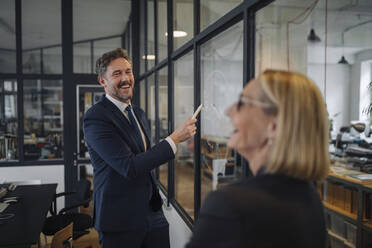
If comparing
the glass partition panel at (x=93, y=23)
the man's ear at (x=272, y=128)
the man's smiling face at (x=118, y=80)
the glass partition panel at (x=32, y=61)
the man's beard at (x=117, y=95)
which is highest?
the glass partition panel at (x=93, y=23)

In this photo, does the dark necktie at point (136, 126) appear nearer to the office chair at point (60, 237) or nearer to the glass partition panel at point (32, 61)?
the office chair at point (60, 237)

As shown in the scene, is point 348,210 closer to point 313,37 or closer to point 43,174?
point 313,37

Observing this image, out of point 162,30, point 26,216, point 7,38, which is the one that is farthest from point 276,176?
point 7,38

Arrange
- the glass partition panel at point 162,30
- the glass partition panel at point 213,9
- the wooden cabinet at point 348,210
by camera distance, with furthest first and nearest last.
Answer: the glass partition panel at point 162,30, the glass partition panel at point 213,9, the wooden cabinet at point 348,210

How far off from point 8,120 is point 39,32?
5.12 feet

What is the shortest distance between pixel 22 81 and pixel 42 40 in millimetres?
764

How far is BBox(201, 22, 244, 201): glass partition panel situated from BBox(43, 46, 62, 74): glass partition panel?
3827 millimetres

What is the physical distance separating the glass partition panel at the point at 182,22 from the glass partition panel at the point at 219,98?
38 centimetres

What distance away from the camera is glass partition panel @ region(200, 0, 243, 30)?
5.72 ft

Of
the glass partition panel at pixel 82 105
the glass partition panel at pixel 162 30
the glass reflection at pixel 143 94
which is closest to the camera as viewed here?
the glass partition panel at pixel 162 30

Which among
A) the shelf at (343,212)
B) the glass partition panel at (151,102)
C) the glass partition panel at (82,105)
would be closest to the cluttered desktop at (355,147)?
the shelf at (343,212)

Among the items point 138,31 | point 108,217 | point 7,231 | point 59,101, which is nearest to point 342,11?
point 108,217

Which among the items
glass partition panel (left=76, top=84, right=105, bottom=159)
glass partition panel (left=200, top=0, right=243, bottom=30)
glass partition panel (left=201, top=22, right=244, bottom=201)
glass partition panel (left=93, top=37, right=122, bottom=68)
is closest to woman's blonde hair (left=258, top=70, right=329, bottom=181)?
glass partition panel (left=201, top=22, right=244, bottom=201)

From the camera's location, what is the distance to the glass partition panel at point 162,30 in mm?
3196
